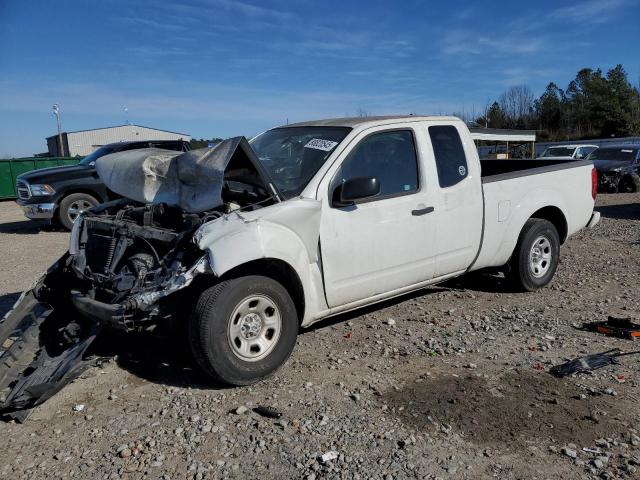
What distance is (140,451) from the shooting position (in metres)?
3.29

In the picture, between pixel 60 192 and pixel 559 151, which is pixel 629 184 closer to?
pixel 559 151

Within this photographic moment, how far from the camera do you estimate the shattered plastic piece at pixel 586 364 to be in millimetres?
4137

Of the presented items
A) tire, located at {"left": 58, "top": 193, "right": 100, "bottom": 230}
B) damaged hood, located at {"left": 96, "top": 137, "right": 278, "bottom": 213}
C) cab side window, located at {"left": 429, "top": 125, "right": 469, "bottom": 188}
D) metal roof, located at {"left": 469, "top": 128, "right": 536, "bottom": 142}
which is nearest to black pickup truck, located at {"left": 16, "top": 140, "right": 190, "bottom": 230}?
tire, located at {"left": 58, "top": 193, "right": 100, "bottom": 230}

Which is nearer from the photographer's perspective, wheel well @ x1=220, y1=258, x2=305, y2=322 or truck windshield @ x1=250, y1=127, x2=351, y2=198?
wheel well @ x1=220, y1=258, x2=305, y2=322

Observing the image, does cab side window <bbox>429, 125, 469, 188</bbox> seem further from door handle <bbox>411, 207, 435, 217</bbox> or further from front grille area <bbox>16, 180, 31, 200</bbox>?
front grille area <bbox>16, 180, 31, 200</bbox>

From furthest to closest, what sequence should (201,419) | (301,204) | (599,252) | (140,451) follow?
(599,252) → (301,204) → (201,419) → (140,451)

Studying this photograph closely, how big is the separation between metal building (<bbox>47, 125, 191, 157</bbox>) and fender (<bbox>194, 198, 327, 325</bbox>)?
47305 mm

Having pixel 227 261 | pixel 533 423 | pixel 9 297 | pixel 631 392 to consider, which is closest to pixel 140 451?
pixel 227 261

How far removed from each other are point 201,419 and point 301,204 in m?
1.68

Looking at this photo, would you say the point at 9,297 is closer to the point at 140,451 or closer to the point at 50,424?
the point at 50,424

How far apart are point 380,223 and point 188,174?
1.61 metres

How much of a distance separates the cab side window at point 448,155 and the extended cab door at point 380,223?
212mm

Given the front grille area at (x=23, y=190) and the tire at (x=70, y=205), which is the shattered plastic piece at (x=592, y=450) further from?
the front grille area at (x=23, y=190)

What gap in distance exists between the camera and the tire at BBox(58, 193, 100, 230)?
12070 mm
